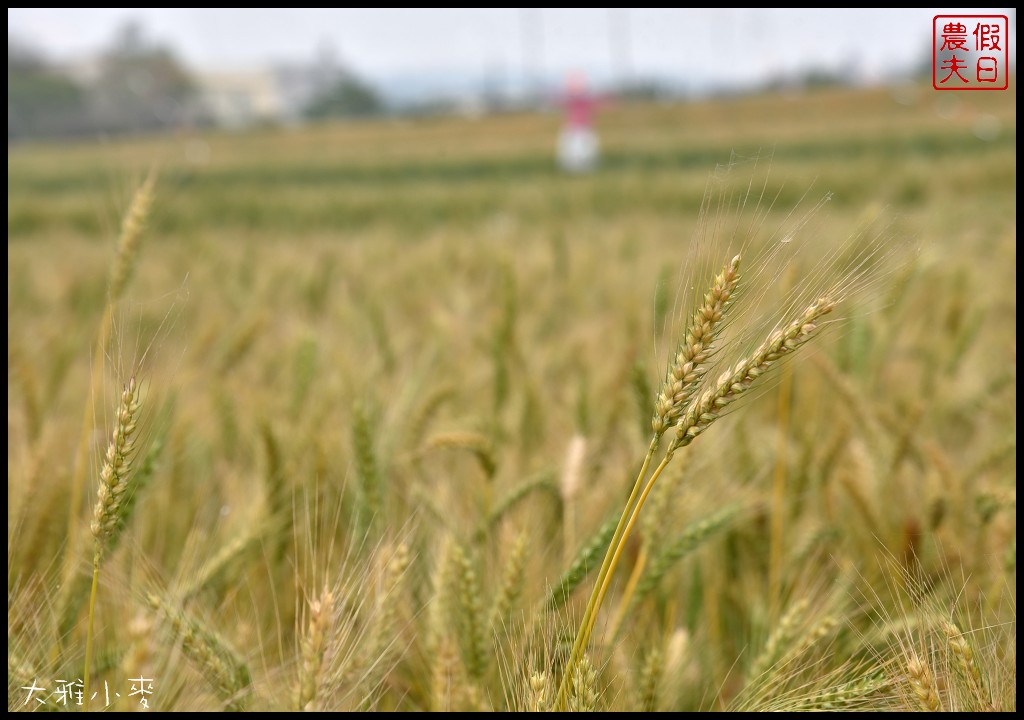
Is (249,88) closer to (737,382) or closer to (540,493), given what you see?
(540,493)

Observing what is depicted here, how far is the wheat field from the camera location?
75cm

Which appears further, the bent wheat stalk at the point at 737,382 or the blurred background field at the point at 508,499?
the blurred background field at the point at 508,499

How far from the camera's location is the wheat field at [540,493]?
75 centimetres

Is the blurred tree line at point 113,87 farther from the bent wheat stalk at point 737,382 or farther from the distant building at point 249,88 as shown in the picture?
the bent wheat stalk at point 737,382

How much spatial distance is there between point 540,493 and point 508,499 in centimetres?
25

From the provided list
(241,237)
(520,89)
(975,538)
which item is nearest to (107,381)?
(975,538)

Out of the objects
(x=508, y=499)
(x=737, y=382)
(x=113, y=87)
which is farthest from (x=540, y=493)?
(x=113, y=87)

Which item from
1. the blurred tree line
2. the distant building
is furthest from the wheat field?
the distant building

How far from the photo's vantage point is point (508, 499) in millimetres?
1369

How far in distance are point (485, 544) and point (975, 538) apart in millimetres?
914

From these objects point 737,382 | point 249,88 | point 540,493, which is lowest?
point 540,493

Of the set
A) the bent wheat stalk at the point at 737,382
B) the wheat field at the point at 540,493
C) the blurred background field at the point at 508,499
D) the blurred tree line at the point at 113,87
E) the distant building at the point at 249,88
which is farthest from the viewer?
the distant building at the point at 249,88

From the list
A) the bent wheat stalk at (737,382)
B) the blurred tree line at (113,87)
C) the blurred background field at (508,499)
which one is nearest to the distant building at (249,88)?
the blurred tree line at (113,87)

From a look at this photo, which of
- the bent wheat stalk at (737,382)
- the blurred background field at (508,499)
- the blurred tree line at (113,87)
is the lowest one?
the blurred background field at (508,499)
